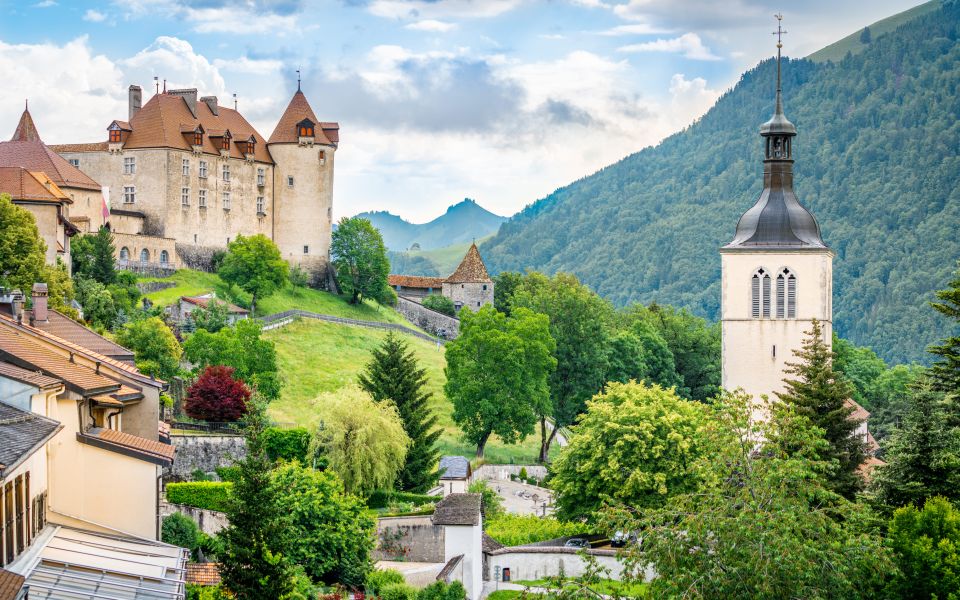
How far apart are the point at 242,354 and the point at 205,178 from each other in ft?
115

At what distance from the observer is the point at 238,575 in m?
28.7

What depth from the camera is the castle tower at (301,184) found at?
100312mm

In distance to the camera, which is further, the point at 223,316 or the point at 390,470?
the point at 223,316

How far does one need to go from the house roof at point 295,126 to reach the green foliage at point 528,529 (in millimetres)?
51312

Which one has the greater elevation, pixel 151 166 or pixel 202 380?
pixel 151 166

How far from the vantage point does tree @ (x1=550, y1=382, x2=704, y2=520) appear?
49000 mm

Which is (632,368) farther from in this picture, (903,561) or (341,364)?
(903,561)

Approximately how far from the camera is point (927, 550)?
3131 cm

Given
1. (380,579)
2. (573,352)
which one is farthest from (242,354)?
(380,579)

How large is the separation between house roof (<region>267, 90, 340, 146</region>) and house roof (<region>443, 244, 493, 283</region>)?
16.1 meters

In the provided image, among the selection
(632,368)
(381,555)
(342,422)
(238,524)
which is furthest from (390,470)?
(632,368)

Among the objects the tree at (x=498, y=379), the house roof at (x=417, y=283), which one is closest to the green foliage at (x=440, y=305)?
the house roof at (x=417, y=283)

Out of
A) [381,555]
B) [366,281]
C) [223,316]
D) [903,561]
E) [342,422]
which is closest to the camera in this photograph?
[903,561]

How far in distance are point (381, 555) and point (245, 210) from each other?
57.1 metres
